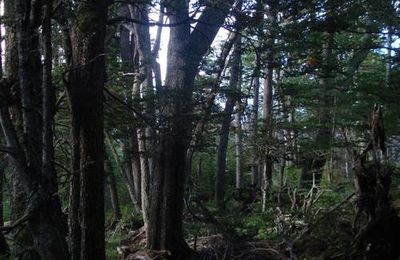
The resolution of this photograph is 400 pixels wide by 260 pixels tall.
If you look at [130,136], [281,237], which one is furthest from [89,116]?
[281,237]

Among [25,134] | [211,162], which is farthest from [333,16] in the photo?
[211,162]

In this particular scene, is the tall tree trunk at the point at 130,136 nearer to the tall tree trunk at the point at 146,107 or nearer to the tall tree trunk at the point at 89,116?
the tall tree trunk at the point at 146,107

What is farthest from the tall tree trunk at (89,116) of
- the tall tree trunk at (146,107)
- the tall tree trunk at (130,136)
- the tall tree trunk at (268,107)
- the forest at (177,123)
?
the tall tree trunk at (130,136)

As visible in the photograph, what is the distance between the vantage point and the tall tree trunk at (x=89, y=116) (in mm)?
5199

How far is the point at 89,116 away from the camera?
523 centimetres

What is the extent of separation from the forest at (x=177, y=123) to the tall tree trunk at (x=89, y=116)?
0.01 m

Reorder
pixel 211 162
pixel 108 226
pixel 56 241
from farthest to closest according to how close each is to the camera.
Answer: pixel 211 162
pixel 108 226
pixel 56 241

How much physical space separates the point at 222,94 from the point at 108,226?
7047mm

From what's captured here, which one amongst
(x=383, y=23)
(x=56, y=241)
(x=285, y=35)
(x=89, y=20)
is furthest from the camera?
(x=383, y=23)

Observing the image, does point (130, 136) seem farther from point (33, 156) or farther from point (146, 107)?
point (33, 156)

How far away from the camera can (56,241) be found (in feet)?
15.5

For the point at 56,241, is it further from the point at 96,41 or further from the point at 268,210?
the point at 268,210

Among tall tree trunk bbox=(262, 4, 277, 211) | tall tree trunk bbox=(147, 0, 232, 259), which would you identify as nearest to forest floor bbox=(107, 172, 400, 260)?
tall tree trunk bbox=(147, 0, 232, 259)

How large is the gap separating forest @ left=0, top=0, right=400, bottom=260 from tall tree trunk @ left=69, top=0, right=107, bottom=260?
1 cm
